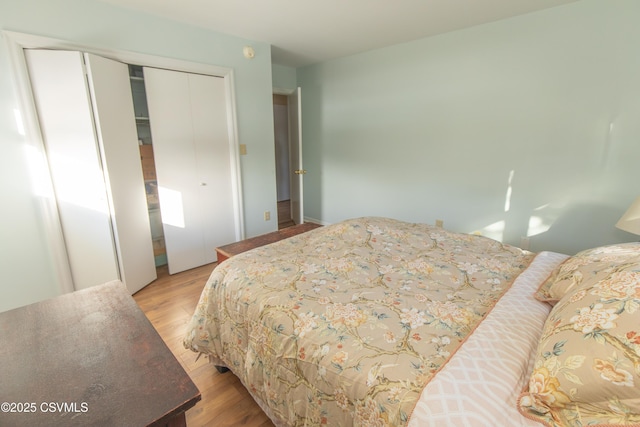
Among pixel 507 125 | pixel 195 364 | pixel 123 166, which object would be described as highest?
pixel 507 125

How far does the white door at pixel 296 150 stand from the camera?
3.42m

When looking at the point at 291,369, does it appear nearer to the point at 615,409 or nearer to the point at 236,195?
the point at 615,409

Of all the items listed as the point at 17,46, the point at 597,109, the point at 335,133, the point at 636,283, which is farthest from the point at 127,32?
the point at 597,109

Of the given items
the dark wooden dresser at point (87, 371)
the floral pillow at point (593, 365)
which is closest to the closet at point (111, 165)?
the dark wooden dresser at point (87, 371)

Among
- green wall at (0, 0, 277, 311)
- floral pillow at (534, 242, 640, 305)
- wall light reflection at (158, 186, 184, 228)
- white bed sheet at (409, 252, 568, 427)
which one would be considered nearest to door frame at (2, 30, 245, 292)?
green wall at (0, 0, 277, 311)

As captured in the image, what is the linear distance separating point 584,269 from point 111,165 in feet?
9.74

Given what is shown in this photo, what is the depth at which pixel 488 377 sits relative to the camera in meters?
0.77

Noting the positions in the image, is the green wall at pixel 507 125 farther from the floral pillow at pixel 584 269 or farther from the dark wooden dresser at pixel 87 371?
the dark wooden dresser at pixel 87 371

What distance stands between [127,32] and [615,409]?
3341 millimetres

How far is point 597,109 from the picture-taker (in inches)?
88.4

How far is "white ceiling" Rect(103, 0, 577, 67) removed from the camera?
2.22m

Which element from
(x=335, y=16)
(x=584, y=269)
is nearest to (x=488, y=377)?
(x=584, y=269)

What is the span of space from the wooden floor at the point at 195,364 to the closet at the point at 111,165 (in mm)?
240

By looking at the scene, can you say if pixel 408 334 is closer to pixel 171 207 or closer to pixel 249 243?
pixel 249 243
